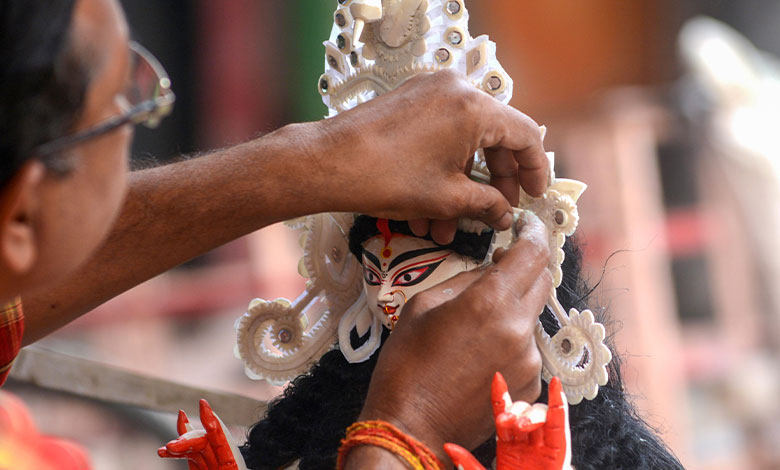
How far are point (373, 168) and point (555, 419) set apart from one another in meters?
0.45

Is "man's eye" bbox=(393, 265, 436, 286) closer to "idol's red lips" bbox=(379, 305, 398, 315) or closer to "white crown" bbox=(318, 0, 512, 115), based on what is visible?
"idol's red lips" bbox=(379, 305, 398, 315)

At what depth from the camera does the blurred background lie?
5.41 m

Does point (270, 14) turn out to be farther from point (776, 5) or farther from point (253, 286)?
point (776, 5)

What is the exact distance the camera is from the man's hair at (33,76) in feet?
3.14

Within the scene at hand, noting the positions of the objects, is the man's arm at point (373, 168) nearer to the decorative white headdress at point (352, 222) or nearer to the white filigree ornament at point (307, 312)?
the decorative white headdress at point (352, 222)

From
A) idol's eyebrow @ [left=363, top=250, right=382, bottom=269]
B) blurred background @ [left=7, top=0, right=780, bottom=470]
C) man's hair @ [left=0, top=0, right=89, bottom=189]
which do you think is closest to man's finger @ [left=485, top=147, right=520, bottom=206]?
idol's eyebrow @ [left=363, top=250, right=382, bottom=269]

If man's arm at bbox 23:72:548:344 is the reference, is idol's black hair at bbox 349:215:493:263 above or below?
below

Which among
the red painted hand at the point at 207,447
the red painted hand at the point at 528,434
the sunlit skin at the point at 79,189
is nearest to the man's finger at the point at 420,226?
the red painted hand at the point at 528,434

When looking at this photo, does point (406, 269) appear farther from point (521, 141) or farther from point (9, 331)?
point (9, 331)

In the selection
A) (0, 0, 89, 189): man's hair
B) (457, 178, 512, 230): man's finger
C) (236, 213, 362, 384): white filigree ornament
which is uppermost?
(0, 0, 89, 189): man's hair

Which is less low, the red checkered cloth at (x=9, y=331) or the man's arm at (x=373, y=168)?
the man's arm at (x=373, y=168)

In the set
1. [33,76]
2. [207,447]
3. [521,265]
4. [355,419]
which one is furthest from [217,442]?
[33,76]

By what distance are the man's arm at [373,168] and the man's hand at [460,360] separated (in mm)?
144

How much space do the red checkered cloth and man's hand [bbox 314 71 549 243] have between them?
558 millimetres
